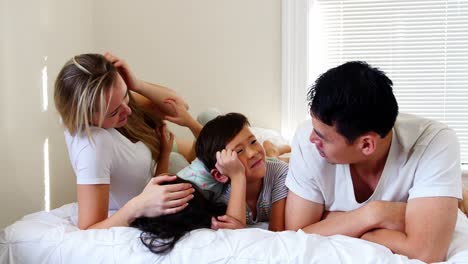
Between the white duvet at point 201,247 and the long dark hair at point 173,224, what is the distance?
0.07ft

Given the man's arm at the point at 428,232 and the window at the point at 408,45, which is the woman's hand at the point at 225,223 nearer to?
the man's arm at the point at 428,232

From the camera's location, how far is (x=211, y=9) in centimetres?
283

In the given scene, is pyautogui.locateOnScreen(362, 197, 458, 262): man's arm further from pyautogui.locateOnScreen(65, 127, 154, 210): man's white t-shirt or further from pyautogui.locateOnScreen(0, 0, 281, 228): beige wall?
pyautogui.locateOnScreen(0, 0, 281, 228): beige wall

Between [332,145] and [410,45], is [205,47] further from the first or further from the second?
[332,145]

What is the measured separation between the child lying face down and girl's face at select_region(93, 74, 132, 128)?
27 cm

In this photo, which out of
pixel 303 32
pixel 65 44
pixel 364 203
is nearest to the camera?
pixel 364 203

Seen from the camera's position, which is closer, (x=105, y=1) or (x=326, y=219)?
(x=326, y=219)

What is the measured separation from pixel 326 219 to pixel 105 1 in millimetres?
2003

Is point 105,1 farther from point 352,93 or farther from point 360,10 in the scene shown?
point 352,93

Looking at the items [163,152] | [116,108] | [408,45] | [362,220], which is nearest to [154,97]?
[163,152]

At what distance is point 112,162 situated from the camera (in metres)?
1.59

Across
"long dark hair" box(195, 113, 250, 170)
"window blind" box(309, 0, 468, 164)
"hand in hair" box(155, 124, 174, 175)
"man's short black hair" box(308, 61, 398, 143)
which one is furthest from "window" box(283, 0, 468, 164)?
"man's short black hair" box(308, 61, 398, 143)

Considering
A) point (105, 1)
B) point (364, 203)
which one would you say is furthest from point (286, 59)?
point (364, 203)

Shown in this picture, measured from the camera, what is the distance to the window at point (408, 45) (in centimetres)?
278
